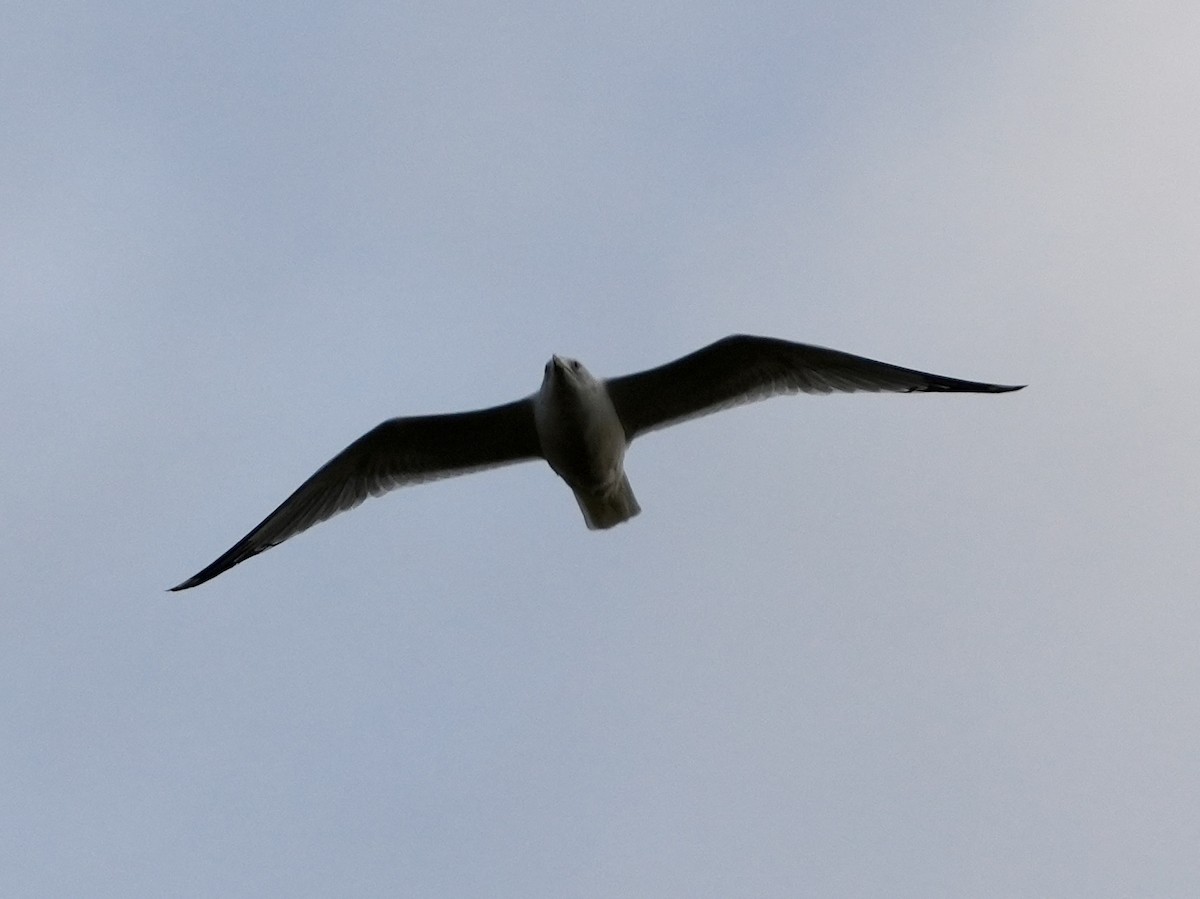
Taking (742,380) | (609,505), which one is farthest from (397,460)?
(742,380)

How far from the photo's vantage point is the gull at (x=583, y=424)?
1452 centimetres

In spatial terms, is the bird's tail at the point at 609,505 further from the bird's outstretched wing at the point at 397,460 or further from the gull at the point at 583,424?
the bird's outstretched wing at the point at 397,460

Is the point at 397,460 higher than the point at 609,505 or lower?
higher

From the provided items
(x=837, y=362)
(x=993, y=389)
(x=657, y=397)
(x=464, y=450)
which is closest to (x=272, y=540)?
(x=464, y=450)

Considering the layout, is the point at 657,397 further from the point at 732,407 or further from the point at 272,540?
the point at 272,540

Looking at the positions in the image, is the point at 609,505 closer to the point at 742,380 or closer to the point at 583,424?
the point at 583,424

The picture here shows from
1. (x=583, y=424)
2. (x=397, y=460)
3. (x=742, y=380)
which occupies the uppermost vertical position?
(x=397, y=460)

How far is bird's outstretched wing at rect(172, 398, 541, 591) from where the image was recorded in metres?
15.2

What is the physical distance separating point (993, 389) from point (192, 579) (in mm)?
6774

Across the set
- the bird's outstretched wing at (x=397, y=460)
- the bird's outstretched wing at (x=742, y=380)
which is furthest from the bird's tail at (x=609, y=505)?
the bird's outstretched wing at (x=397, y=460)

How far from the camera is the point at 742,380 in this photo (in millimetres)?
15102

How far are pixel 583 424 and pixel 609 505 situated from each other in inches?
39.1

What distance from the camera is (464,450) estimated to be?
15.5 m

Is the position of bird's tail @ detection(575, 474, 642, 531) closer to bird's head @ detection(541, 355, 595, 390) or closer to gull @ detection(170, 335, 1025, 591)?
gull @ detection(170, 335, 1025, 591)
